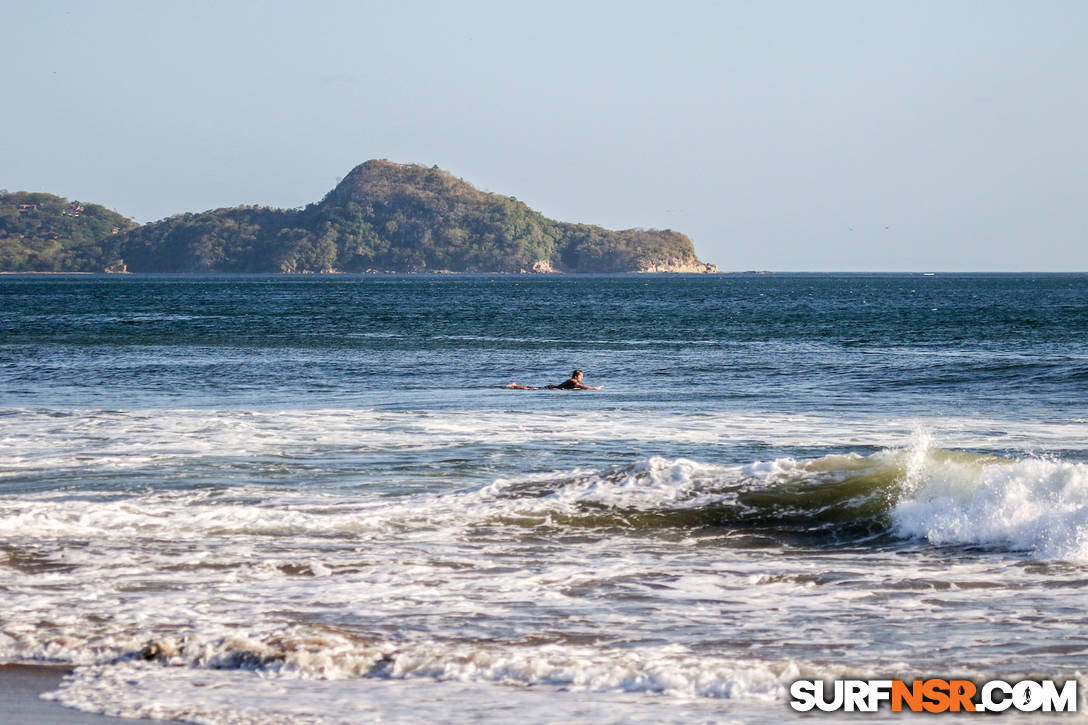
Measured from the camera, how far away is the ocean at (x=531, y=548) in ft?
23.5

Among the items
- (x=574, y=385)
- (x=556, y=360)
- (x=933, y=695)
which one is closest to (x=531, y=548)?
(x=933, y=695)

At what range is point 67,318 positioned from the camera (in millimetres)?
62906

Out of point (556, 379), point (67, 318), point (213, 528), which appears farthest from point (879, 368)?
point (67, 318)

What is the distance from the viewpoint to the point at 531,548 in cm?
1066

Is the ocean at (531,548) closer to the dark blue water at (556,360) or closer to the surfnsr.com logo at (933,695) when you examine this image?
the surfnsr.com logo at (933,695)

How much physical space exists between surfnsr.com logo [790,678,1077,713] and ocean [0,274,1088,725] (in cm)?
13

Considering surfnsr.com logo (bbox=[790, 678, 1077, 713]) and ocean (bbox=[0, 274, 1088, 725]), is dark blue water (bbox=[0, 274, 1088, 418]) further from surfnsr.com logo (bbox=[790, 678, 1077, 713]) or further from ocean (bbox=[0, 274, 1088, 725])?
surfnsr.com logo (bbox=[790, 678, 1077, 713])

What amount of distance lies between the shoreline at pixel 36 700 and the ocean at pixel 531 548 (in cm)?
13

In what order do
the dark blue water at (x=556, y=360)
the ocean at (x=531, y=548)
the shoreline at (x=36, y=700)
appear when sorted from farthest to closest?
1. the dark blue water at (x=556, y=360)
2. the ocean at (x=531, y=548)
3. the shoreline at (x=36, y=700)

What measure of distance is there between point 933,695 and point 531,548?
4.53 meters

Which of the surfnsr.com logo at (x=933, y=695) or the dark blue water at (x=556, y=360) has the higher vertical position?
the dark blue water at (x=556, y=360)

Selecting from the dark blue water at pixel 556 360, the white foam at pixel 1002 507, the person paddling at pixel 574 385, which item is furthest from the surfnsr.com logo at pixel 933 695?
the person paddling at pixel 574 385

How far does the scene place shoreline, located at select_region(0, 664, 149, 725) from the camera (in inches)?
255

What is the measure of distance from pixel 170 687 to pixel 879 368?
87.2 ft
